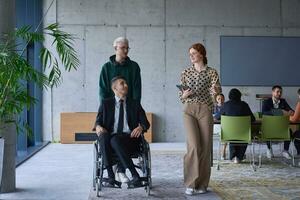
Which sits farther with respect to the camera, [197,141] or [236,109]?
[236,109]

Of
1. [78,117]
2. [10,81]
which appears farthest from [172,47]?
[10,81]

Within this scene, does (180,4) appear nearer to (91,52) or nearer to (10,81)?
(91,52)

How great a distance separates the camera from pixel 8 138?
4.68 metres

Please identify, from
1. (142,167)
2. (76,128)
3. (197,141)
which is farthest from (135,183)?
(76,128)

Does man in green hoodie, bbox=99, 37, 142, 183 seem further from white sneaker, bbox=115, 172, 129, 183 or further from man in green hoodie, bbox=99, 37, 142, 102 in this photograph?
white sneaker, bbox=115, 172, 129, 183

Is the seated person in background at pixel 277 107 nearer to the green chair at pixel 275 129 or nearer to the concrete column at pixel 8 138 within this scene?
the green chair at pixel 275 129

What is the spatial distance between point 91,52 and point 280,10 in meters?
4.32

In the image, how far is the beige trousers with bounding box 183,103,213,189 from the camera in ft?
15.4

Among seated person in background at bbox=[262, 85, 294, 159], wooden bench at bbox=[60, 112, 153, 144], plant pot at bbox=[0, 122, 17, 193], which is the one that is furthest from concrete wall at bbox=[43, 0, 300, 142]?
plant pot at bbox=[0, 122, 17, 193]

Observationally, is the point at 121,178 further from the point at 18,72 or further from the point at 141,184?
the point at 18,72

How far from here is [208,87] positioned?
189 inches

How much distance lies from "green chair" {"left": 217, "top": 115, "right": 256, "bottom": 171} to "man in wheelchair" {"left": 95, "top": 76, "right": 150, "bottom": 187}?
1674mm

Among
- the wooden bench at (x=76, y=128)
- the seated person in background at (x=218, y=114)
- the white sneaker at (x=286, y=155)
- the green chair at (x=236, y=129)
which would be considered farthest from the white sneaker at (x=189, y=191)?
the wooden bench at (x=76, y=128)

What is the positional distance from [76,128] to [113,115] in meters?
4.72
